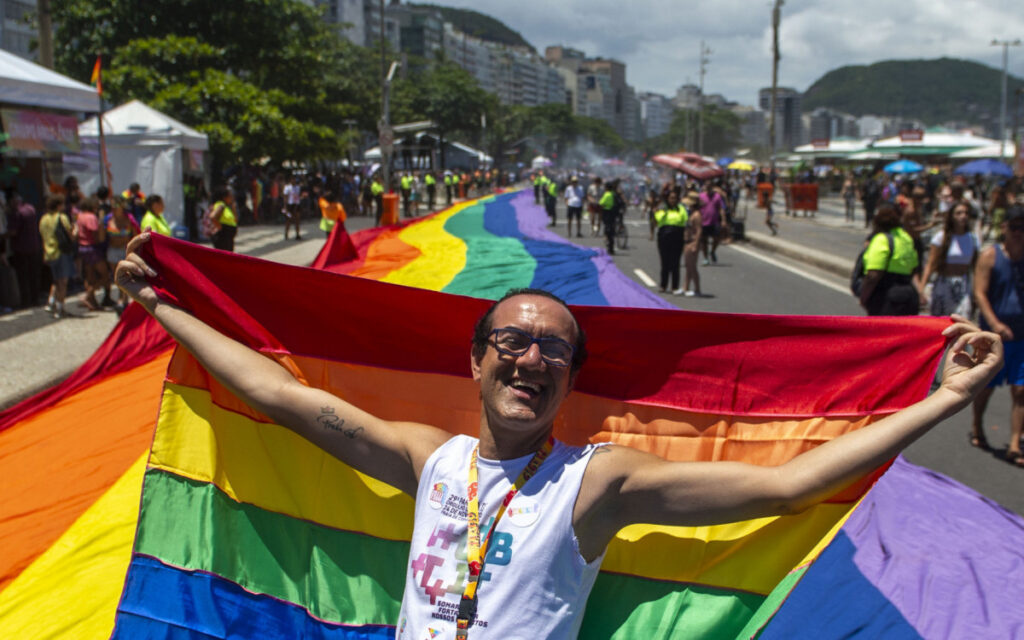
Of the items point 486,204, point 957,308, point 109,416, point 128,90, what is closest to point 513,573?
point 109,416

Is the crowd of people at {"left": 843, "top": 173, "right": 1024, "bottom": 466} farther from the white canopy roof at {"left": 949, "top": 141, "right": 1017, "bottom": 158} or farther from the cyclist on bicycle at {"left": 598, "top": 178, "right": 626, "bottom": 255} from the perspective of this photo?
the white canopy roof at {"left": 949, "top": 141, "right": 1017, "bottom": 158}

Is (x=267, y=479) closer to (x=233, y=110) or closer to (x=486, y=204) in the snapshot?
(x=486, y=204)

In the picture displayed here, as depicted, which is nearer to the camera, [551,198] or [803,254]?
[803,254]

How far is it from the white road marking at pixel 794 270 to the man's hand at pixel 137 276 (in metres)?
13.3

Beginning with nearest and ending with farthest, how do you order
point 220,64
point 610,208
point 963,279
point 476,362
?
point 476,362, point 963,279, point 610,208, point 220,64

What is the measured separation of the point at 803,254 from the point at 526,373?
742 inches

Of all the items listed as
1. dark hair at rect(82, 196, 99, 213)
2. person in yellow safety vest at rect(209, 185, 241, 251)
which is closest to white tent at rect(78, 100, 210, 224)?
person in yellow safety vest at rect(209, 185, 241, 251)

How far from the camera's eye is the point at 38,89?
42.8 feet

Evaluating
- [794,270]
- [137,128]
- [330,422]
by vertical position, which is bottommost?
[794,270]

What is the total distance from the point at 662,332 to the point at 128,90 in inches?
1092

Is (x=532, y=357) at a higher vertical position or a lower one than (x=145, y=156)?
lower

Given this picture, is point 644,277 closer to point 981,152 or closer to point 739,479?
point 739,479

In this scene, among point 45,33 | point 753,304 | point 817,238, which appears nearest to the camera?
point 753,304

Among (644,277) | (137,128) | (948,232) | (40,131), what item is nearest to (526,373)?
(948,232)
